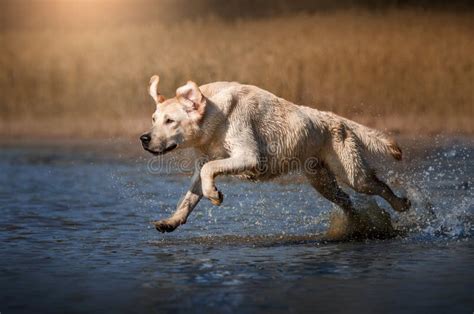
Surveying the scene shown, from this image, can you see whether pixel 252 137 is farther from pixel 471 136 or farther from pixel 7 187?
pixel 471 136

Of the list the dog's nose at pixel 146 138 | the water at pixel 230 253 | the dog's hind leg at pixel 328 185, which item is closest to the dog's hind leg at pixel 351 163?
the dog's hind leg at pixel 328 185

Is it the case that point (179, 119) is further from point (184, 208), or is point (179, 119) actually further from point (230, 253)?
point (230, 253)

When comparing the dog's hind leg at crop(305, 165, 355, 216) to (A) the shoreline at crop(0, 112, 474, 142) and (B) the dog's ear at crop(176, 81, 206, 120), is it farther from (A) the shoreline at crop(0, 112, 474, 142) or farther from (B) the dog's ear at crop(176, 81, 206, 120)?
(A) the shoreline at crop(0, 112, 474, 142)

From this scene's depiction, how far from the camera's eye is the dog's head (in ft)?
32.5

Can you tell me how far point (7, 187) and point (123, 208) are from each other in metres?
3.64

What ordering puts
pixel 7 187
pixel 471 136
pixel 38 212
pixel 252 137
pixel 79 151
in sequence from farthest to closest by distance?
pixel 79 151 < pixel 471 136 < pixel 7 187 < pixel 38 212 < pixel 252 137

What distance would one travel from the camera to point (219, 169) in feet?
32.2

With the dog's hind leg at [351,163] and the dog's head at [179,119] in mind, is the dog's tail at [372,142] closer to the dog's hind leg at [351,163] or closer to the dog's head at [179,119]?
the dog's hind leg at [351,163]

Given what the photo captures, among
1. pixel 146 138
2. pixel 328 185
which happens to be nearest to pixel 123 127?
pixel 328 185

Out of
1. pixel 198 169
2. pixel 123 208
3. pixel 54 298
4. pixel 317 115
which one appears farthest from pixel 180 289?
pixel 123 208

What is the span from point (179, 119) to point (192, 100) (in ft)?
0.67

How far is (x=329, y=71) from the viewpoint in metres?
21.4

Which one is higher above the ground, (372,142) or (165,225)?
(372,142)

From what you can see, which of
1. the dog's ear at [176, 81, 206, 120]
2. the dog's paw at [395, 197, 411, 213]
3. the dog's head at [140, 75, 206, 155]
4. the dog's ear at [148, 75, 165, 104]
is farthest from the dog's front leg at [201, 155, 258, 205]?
the dog's paw at [395, 197, 411, 213]
